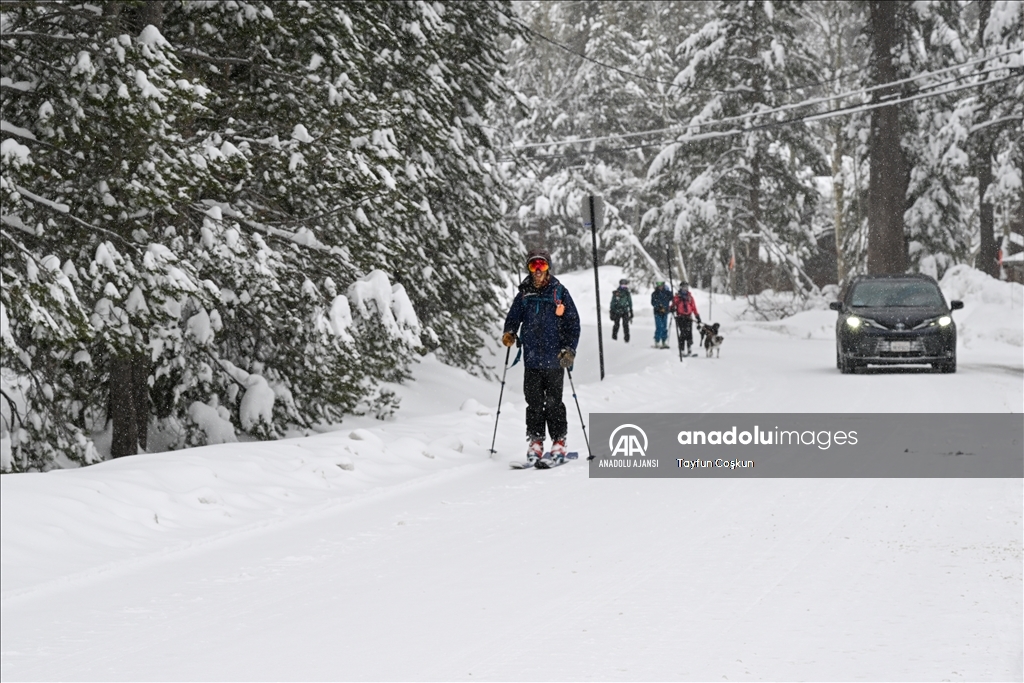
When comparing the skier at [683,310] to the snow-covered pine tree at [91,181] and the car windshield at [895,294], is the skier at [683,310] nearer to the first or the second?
the car windshield at [895,294]

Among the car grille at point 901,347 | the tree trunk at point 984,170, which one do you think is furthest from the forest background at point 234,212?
the tree trunk at point 984,170

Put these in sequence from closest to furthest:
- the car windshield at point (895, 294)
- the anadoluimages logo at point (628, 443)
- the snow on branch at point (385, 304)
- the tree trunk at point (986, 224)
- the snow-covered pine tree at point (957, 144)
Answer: the anadoluimages logo at point (628, 443)
the snow on branch at point (385, 304)
the car windshield at point (895, 294)
the snow-covered pine tree at point (957, 144)
the tree trunk at point (986, 224)

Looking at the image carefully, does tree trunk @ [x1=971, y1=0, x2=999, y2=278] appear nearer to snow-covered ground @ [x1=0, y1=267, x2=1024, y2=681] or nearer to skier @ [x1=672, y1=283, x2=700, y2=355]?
skier @ [x1=672, y1=283, x2=700, y2=355]

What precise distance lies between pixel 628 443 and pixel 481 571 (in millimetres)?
6123

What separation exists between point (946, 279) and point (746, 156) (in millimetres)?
10154

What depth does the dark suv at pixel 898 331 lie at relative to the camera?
855 inches

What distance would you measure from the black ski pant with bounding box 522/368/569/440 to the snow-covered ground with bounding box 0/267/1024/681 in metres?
0.46

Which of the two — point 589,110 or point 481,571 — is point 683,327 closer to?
point 481,571

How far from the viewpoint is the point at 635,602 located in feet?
20.8

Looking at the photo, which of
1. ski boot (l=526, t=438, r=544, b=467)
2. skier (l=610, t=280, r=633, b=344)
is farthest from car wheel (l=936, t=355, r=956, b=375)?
skier (l=610, t=280, r=633, b=344)

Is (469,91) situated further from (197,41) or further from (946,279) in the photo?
(946,279)

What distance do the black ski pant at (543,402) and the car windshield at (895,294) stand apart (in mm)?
12734

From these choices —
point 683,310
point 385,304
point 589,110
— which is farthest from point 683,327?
point 589,110

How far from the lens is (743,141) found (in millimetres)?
45750
